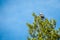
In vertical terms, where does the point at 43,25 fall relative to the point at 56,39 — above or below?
above

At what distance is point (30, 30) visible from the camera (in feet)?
61.4

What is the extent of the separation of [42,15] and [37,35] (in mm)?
1764

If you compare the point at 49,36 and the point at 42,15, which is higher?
the point at 42,15

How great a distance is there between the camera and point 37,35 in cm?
1806

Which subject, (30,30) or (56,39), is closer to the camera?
(56,39)

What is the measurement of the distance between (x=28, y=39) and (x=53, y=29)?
2141 mm

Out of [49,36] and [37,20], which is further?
[37,20]

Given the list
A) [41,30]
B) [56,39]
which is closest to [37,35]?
[41,30]

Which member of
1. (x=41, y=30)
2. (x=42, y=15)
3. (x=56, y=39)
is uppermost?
(x=42, y=15)

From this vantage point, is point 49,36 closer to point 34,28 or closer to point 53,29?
point 53,29

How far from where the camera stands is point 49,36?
681 inches

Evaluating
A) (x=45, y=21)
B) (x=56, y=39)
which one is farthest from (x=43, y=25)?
(x=56, y=39)

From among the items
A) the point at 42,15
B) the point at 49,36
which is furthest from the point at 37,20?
the point at 49,36

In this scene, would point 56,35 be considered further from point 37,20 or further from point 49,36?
point 37,20
